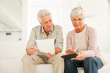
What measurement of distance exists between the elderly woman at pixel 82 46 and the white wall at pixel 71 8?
117 centimetres

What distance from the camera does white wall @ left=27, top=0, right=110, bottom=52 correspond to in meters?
2.48

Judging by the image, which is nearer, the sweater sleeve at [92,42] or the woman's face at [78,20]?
the sweater sleeve at [92,42]

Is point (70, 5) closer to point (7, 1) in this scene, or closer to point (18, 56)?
point (18, 56)

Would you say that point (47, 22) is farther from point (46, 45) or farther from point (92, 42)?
point (92, 42)

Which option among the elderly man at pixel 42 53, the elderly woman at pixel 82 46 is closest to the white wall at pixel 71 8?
the elderly man at pixel 42 53

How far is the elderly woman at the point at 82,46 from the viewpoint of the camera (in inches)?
41.6

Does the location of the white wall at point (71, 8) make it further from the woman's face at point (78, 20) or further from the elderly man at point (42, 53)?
the woman's face at point (78, 20)

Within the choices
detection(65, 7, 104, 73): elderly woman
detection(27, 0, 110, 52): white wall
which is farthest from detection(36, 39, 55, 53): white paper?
detection(27, 0, 110, 52): white wall

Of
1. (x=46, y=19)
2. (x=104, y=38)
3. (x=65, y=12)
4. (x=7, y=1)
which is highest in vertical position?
(x=7, y=1)

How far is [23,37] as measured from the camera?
2559 mm

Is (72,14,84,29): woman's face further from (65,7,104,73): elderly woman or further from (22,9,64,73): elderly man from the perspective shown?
(22,9,64,73): elderly man

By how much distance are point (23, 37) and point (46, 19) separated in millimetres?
1260

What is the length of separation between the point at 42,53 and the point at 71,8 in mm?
1487

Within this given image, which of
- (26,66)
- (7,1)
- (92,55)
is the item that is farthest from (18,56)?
(7,1)
